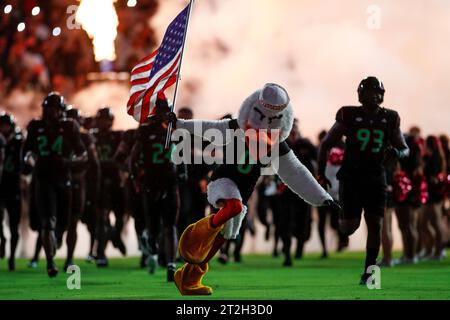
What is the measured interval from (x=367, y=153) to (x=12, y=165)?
626 cm

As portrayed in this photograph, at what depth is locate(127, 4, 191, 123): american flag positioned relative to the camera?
13.8 meters

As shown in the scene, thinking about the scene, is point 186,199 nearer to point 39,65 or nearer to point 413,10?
point 413,10

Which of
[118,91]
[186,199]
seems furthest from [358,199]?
[118,91]

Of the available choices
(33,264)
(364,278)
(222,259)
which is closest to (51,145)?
(33,264)

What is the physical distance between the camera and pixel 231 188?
12.4 m

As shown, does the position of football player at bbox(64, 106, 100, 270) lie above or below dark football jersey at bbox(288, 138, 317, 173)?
below

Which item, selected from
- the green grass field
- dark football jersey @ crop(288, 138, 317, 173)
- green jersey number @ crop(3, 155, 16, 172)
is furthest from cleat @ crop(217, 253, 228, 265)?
green jersey number @ crop(3, 155, 16, 172)

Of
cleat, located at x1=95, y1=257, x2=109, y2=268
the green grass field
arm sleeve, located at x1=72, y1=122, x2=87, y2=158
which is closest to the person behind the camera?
the green grass field

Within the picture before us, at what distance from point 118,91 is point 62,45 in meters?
3.13

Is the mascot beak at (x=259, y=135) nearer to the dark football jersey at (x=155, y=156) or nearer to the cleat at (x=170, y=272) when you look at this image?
the cleat at (x=170, y=272)

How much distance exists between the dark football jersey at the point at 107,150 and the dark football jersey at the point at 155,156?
3541 millimetres

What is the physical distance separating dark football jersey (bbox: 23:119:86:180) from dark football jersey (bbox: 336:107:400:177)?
11.8ft

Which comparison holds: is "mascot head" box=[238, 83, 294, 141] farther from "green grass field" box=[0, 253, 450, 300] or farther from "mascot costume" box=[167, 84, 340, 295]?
"green grass field" box=[0, 253, 450, 300]

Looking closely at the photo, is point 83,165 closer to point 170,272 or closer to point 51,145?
point 51,145
